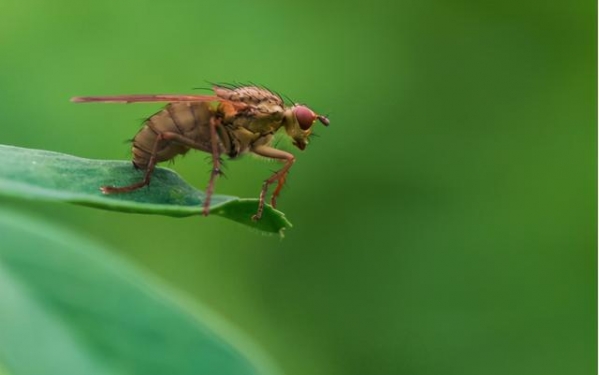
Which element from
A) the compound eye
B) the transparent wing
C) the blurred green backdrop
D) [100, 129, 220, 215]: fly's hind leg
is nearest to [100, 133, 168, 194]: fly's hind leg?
[100, 129, 220, 215]: fly's hind leg

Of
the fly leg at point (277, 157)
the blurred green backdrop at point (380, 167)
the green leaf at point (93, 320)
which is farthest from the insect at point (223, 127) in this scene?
the blurred green backdrop at point (380, 167)

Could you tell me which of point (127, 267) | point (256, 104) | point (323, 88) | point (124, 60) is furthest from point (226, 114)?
point (323, 88)

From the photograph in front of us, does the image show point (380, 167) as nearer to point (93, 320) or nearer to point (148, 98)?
point (148, 98)

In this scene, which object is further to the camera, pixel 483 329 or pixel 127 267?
pixel 483 329

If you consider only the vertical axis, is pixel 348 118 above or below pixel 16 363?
below

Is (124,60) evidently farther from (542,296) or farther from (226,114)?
(542,296)

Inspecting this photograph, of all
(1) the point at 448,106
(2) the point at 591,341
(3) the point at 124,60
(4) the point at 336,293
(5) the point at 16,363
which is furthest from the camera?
(1) the point at 448,106

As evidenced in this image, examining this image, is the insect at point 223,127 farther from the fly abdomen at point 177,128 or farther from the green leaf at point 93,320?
the green leaf at point 93,320
